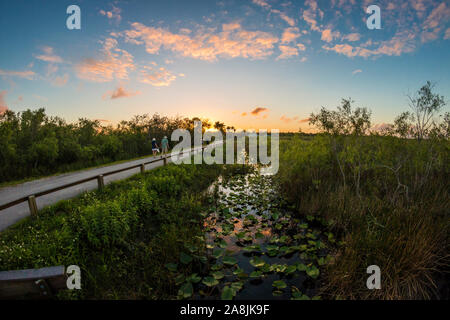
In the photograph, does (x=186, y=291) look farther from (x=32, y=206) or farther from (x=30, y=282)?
(x=32, y=206)

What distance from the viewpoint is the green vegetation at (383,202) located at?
3941 mm

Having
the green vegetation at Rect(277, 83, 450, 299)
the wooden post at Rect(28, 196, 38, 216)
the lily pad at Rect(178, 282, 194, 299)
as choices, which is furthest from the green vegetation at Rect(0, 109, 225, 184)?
the green vegetation at Rect(277, 83, 450, 299)

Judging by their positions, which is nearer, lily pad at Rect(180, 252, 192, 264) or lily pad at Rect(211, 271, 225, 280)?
lily pad at Rect(211, 271, 225, 280)

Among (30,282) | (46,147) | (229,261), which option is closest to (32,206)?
(30,282)

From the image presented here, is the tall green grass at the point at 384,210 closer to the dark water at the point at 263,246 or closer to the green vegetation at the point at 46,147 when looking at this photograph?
the dark water at the point at 263,246

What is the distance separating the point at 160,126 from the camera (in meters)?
34.4

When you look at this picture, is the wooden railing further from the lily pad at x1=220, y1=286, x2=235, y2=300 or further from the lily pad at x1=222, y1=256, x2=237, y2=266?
the lily pad at x1=222, y1=256, x2=237, y2=266

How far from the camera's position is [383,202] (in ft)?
20.8

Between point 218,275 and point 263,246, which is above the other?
point 218,275

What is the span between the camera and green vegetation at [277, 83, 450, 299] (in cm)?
394

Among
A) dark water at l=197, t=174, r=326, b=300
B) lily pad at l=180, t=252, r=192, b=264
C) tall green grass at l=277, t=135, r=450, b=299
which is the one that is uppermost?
tall green grass at l=277, t=135, r=450, b=299
